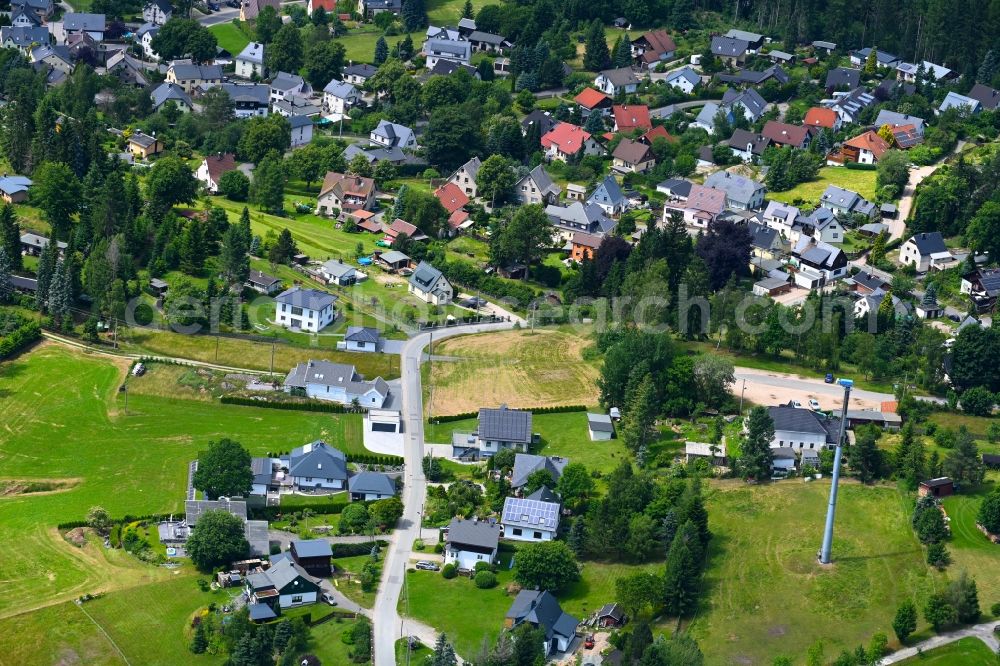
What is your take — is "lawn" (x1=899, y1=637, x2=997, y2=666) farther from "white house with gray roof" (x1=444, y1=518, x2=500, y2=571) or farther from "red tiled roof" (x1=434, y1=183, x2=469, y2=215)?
"red tiled roof" (x1=434, y1=183, x2=469, y2=215)

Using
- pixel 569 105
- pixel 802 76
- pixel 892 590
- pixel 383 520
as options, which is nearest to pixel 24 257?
pixel 383 520

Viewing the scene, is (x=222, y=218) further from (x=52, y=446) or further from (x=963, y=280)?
(x=963, y=280)

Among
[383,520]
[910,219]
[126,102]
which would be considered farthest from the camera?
[126,102]

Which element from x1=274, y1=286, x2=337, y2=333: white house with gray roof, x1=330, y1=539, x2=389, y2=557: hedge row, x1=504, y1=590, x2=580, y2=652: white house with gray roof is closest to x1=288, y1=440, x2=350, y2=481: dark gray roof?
x1=330, y1=539, x2=389, y2=557: hedge row

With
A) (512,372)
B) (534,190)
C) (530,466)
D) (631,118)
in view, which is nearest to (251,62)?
(631,118)

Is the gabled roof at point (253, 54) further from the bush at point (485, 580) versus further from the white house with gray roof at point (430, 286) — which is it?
the bush at point (485, 580)
